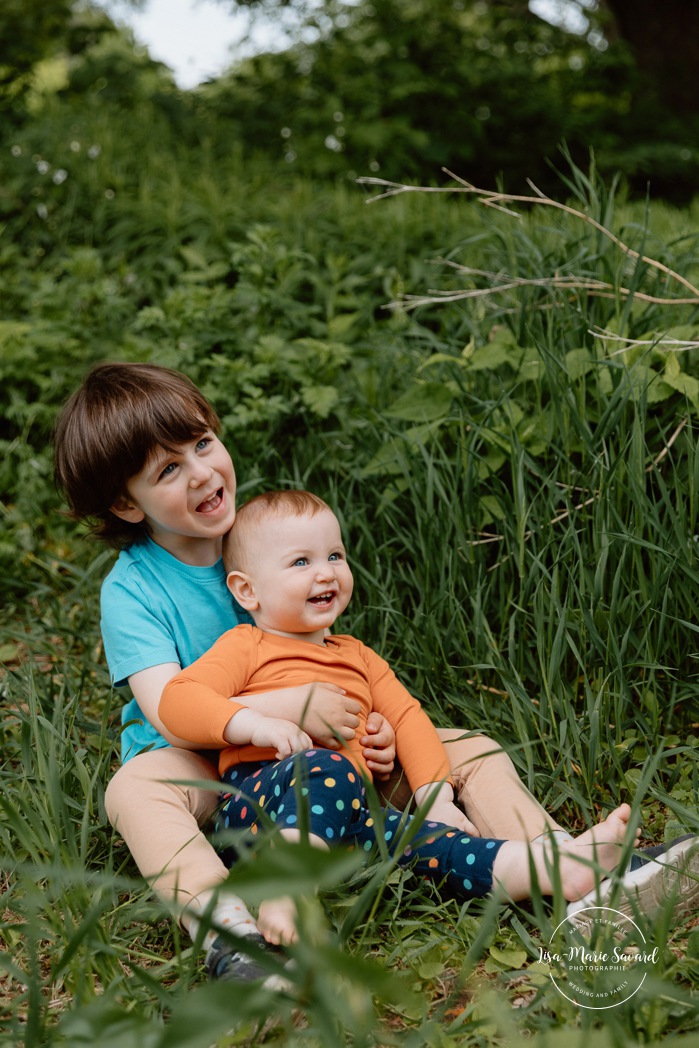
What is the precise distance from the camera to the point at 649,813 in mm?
1912

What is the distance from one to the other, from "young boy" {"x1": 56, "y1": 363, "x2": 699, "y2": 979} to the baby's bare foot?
12 centimetres

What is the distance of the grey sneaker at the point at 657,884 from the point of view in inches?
59.1

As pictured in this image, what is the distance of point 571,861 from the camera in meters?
1.56

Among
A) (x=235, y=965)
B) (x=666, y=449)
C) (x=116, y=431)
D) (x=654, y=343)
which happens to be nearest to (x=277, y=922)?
(x=235, y=965)

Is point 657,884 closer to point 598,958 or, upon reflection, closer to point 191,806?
point 598,958

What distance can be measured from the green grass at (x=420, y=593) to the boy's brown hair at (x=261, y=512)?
16.8 inches

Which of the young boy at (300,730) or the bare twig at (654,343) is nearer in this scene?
the young boy at (300,730)

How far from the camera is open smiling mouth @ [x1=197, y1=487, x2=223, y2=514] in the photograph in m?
2.01

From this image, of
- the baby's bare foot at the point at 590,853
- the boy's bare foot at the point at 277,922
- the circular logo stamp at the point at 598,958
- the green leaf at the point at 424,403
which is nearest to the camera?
the circular logo stamp at the point at 598,958

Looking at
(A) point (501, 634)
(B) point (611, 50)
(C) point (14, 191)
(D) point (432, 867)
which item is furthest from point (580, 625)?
(B) point (611, 50)

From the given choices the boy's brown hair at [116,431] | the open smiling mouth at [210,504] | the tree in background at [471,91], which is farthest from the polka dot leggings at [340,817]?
the tree in background at [471,91]

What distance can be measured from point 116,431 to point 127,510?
19 cm

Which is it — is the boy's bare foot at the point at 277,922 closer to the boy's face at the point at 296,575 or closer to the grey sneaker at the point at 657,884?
the grey sneaker at the point at 657,884

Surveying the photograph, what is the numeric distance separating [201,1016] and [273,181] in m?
5.10
